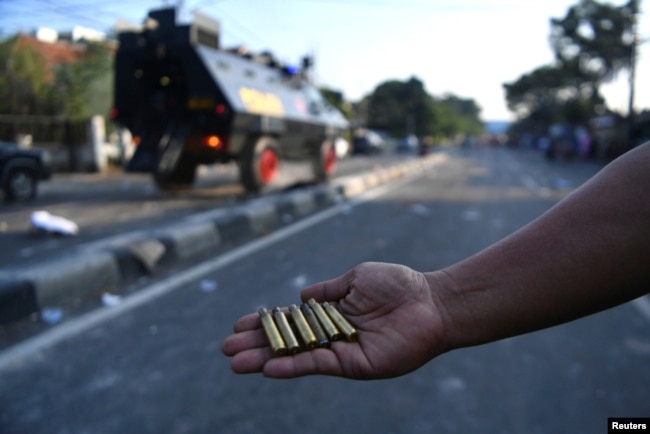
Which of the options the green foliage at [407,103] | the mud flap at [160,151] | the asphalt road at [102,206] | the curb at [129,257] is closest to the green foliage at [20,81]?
the asphalt road at [102,206]

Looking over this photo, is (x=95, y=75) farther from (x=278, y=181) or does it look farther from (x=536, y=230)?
(x=536, y=230)

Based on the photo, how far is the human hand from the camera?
139 cm

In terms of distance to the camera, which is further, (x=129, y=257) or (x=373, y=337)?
(x=129, y=257)

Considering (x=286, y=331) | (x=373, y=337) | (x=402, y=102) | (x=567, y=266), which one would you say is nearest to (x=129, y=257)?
(x=402, y=102)

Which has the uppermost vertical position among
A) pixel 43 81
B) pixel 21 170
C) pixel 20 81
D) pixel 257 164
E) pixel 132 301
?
pixel 43 81

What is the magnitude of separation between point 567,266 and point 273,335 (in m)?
0.82

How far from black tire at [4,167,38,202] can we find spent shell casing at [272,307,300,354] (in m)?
9.02

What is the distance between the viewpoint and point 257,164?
9680 mm

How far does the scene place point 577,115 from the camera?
32.7 m

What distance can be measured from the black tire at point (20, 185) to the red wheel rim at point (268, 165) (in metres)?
4.16

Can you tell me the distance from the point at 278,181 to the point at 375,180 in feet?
8.62

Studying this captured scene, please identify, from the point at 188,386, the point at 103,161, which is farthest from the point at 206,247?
the point at 103,161

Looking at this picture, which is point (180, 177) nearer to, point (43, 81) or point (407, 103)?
point (407, 103)

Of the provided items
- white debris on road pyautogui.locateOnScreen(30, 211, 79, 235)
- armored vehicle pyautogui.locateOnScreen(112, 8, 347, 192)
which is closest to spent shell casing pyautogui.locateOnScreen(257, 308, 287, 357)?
white debris on road pyautogui.locateOnScreen(30, 211, 79, 235)
